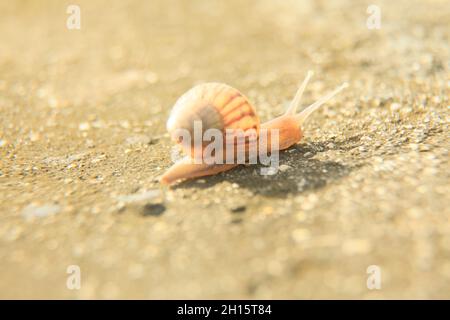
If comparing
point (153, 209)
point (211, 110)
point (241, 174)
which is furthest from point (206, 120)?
point (153, 209)

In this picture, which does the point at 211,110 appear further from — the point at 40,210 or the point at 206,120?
the point at 40,210

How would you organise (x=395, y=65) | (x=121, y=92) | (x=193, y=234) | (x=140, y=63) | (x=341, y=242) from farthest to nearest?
(x=140, y=63)
(x=121, y=92)
(x=395, y=65)
(x=193, y=234)
(x=341, y=242)

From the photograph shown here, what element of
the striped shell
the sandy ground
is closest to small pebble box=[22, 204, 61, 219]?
the sandy ground

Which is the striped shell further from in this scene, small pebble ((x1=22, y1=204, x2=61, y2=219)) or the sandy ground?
small pebble ((x1=22, y1=204, x2=61, y2=219))

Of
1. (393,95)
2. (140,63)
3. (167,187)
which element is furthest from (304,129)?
(140,63)

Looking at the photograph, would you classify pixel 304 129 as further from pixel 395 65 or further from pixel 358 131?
pixel 395 65

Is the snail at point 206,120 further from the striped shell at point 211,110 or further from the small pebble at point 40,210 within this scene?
the small pebble at point 40,210
